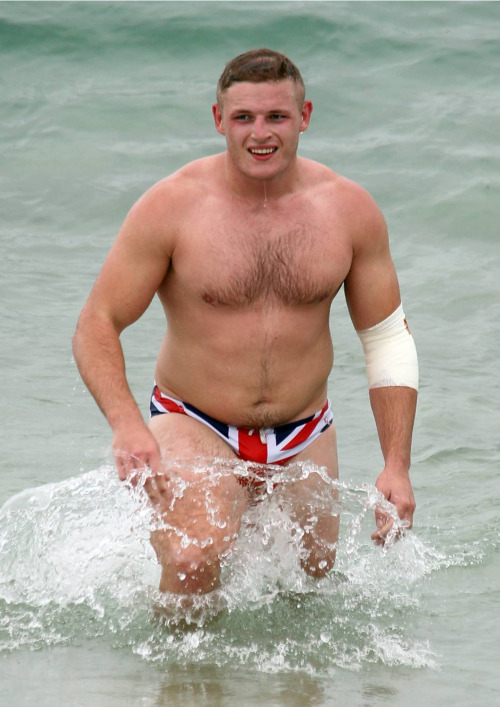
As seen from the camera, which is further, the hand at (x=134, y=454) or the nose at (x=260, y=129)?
the nose at (x=260, y=129)

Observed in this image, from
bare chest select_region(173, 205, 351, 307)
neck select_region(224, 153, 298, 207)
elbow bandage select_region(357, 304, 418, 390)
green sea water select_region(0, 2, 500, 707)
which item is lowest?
green sea water select_region(0, 2, 500, 707)

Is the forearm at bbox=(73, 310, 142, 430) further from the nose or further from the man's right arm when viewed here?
the nose

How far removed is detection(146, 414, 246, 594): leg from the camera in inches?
160

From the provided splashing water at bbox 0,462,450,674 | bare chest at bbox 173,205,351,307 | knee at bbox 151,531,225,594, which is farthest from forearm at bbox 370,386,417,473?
knee at bbox 151,531,225,594

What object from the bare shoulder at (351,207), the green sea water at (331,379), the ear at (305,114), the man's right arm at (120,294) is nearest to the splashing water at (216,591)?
the green sea water at (331,379)

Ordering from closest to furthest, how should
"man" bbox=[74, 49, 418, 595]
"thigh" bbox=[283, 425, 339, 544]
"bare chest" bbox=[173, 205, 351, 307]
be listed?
1. "man" bbox=[74, 49, 418, 595]
2. "bare chest" bbox=[173, 205, 351, 307]
3. "thigh" bbox=[283, 425, 339, 544]

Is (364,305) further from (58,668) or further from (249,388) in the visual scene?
(58,668)

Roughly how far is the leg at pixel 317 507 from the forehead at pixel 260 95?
4.35 feet

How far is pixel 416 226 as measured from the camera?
35.7 ft

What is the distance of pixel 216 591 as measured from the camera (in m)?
4.29

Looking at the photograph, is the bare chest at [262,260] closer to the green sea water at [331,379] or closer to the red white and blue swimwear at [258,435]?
the red white and blue swimwear at [258,435]

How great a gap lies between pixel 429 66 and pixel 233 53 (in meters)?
2.43

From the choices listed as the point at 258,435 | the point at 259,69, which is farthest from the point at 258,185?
the point at 258,435

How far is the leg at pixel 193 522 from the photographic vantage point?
4066mm
